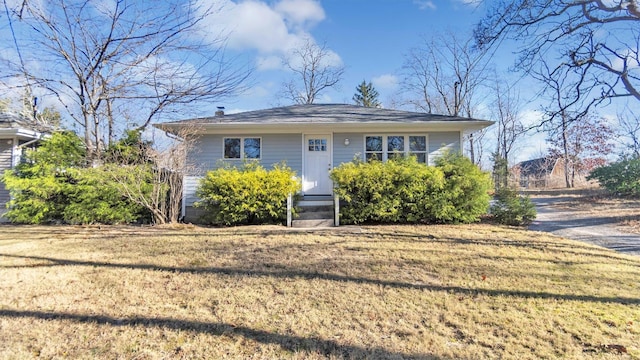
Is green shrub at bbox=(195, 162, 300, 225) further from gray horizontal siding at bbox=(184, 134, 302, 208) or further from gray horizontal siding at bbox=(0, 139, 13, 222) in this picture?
gray horizontal siding at bbox=(0, 139, 13, 222)

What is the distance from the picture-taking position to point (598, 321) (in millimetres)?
2881

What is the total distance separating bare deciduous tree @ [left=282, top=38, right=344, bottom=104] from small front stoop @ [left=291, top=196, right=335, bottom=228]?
22.9 meters

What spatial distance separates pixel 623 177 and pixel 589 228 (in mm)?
8310

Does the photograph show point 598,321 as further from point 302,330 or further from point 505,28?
point 505,28

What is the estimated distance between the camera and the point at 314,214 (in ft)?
27.8

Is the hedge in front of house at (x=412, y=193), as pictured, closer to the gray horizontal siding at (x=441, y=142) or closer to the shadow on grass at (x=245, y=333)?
the gray horizontal siding at (x=441, y=142)

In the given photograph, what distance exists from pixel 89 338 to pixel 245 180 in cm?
552

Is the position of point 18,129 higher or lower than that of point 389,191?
higher

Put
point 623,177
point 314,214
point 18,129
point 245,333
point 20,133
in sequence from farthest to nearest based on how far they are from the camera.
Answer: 1. point 623,177
2. point 20,133
3. point 18,129
4. point 314,214
5. point 245,333

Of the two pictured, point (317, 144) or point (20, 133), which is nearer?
point (20, 133)

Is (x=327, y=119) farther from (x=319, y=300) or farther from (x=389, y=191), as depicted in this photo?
(x=319, y=300)

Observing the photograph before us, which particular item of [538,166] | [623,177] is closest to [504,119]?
[538,166]

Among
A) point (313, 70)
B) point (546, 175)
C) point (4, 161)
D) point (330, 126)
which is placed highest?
point (313, 70)

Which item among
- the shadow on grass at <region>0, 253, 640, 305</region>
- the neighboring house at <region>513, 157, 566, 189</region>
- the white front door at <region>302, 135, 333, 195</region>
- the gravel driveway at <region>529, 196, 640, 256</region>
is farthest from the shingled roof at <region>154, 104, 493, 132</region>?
the neighboring house at <region>513, 157, 566, 189</region>
